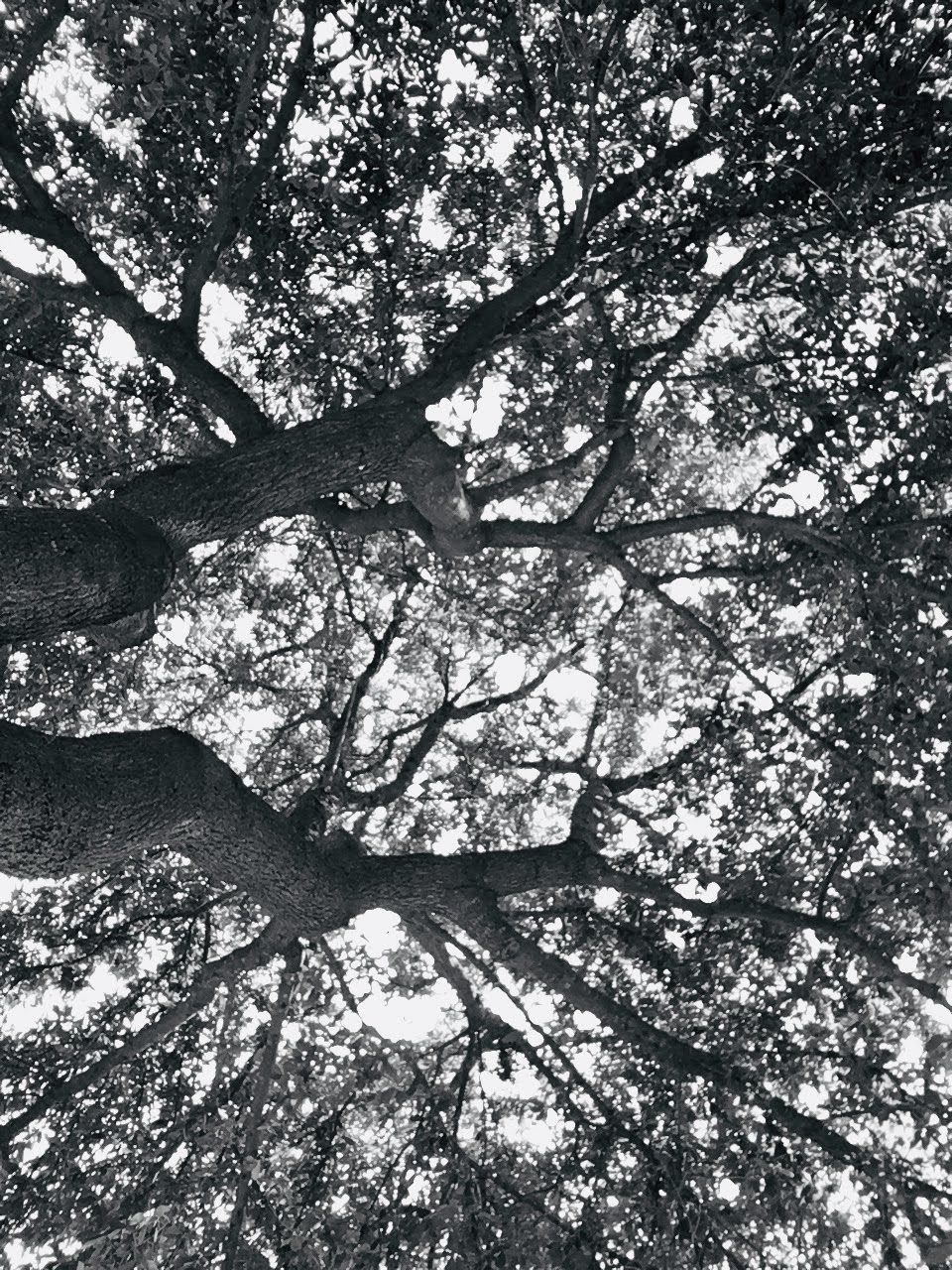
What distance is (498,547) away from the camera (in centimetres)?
912

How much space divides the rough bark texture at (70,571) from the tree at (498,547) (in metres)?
0.03

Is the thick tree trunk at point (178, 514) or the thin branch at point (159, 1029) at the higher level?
the thick tree trunk at point (178, 514)

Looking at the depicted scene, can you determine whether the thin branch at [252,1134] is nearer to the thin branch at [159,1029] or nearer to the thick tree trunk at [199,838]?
the thin branch at [159,1029]

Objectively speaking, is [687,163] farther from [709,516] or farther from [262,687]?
[262,687]

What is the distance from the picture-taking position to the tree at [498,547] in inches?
281

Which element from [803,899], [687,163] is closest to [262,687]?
[803,899]

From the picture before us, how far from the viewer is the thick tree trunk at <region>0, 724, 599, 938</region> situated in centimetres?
587

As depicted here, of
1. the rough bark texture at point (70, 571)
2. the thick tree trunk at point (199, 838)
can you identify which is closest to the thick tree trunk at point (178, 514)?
the rough bark texture at point (70, 571)

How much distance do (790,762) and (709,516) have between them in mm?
2171

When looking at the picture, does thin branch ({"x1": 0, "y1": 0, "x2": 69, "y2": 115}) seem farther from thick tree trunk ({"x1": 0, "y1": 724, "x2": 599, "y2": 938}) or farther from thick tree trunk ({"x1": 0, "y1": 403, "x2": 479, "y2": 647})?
thick tree trunk ({"x1": 0, "y1": 724, "x2": 599, "y2": 938})

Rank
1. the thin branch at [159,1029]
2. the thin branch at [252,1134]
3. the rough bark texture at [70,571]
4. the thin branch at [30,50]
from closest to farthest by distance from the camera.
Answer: the rough bark texture at [70,571] < the thin branch at [30,50] < the thin branch at [252,1134] < the thin branch at [159,1029]

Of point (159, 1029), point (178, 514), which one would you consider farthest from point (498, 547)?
point (159, 1029)

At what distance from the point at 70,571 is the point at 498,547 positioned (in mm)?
3889

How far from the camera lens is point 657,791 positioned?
11.0 m
